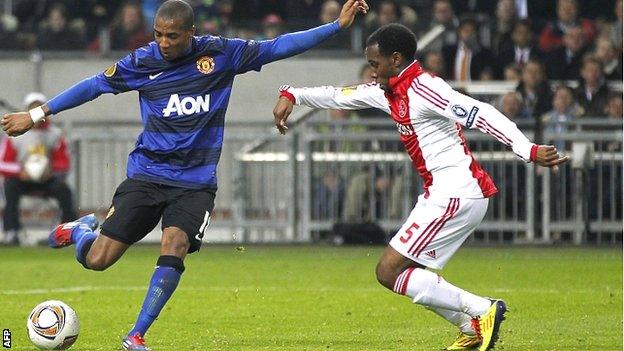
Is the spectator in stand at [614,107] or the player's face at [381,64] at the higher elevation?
the player's face at [381,64]

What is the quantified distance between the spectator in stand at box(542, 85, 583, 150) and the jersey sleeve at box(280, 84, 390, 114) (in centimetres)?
978

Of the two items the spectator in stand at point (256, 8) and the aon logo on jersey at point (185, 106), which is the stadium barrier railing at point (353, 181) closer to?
the spectator in stand at point (256, 8)

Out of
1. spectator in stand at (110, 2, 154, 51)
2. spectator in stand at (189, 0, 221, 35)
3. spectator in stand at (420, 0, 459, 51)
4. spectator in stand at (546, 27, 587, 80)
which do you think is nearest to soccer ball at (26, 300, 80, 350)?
Answer: spectator in stand at (546, 27, 587, 80)

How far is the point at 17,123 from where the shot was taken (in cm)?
988

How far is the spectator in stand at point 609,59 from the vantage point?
67.0 feet

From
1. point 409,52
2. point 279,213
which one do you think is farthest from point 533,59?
point 409,52

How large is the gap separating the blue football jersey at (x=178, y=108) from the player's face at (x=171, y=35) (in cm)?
17

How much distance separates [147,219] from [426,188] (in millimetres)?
1852

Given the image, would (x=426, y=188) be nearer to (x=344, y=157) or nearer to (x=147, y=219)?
(x=147, y=219)

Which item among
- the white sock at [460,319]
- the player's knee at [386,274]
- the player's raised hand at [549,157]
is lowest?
the white sock at [460,319]

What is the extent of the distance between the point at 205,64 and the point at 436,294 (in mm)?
2179

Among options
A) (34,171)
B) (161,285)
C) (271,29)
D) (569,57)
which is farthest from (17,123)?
(271,29)

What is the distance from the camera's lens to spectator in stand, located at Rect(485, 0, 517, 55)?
21344 millimetres

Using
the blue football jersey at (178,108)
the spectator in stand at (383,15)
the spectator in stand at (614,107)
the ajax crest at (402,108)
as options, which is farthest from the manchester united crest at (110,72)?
the spectator in stand at (383,15)
